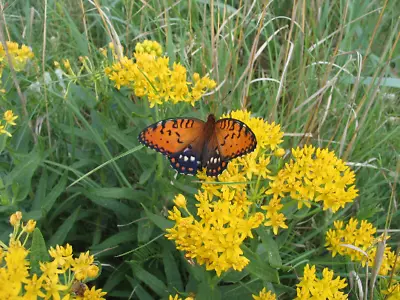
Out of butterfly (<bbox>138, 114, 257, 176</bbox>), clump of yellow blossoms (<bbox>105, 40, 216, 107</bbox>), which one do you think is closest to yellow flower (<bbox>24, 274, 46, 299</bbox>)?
butterfly (<bbox>138, 114, 257, 176</bbox>)

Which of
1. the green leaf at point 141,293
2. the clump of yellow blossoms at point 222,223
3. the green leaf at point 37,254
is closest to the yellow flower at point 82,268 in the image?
the green leaf at point 37,254

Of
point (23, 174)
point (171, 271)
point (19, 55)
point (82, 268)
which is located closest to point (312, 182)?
point (171, 271)

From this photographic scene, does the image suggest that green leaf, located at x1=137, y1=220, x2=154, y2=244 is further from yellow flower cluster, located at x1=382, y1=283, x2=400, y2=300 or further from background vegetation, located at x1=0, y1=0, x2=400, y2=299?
yellow flower cluster, located at x1=382, y1=283, x2=400, y2=300

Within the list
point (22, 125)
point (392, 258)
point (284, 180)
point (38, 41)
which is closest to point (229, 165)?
point (284, 180)

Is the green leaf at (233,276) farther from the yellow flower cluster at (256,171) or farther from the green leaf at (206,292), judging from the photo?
the yellow flower cluster at (256,171)

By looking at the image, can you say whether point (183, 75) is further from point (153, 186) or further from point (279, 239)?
point (279, 239)

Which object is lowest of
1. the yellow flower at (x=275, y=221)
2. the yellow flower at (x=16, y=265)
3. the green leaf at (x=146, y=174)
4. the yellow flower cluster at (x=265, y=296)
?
the yellow flower cluster at (x=265, y=296)

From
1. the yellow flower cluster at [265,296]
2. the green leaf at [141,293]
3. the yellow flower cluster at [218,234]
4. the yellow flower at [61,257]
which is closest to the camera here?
the yellow flower at [61,257]
